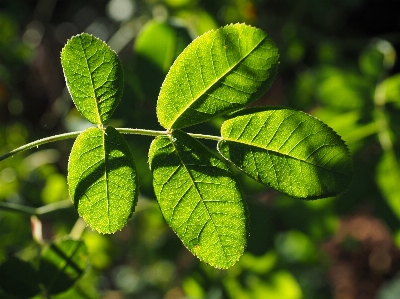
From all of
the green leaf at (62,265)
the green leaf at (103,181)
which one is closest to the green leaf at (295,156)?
the green leaf at (103,181)

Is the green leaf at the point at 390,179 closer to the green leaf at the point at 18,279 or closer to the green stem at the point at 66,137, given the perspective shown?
the green stem at the point at 66,137

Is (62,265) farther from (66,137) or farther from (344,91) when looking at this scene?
(344,91)

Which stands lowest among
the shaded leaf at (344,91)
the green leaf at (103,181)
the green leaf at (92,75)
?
the shaded leaf at (344,91)

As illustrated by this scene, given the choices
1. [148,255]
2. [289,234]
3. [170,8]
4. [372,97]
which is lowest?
[148,255]

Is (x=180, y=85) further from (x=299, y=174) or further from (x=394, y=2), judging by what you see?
(x=394, y=2)

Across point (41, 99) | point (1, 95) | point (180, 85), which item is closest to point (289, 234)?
point (180, 85)

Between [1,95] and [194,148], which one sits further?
[1,95]

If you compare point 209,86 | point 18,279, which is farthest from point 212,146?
point 18,279
